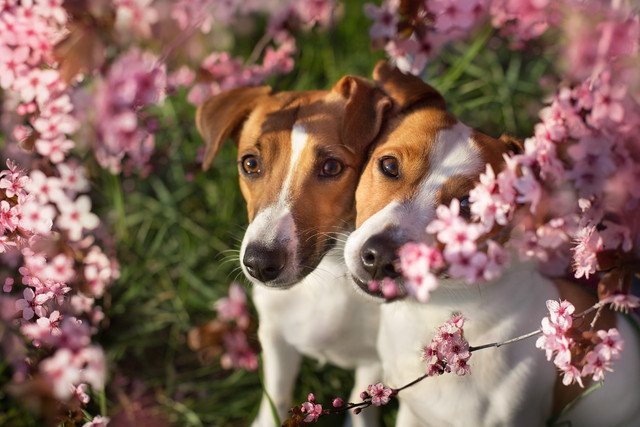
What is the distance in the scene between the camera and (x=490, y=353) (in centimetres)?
224

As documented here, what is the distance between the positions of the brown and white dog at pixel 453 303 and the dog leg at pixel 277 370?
19.6 inches

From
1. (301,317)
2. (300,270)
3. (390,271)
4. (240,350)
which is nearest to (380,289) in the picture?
(390,271)

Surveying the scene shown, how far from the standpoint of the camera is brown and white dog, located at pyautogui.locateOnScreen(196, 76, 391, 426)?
225cm

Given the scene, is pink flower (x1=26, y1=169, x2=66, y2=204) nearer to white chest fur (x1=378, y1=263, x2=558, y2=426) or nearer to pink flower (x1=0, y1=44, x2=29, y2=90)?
pink flower (x1=0, y1=44, x2=29, y2=90)

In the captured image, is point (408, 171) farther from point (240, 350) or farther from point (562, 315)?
point (240, 350)

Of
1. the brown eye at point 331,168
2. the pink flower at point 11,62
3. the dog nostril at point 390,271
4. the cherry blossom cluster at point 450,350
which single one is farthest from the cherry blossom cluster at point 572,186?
the pink flower at point 11,62

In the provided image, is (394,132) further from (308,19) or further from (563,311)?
(308,19)

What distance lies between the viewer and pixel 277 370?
2805 mm

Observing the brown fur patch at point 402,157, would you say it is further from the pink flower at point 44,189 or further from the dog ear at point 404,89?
the pink flower at point 44,189

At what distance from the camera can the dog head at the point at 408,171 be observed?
6.56 feet

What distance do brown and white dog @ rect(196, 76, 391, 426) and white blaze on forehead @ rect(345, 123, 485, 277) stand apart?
9.5 inches

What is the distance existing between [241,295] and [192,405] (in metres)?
0.68

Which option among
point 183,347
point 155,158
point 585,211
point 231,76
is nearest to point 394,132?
point 585,211

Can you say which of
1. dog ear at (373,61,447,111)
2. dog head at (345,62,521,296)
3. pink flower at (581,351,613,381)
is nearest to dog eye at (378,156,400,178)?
dog head at (345,62,521,296)
